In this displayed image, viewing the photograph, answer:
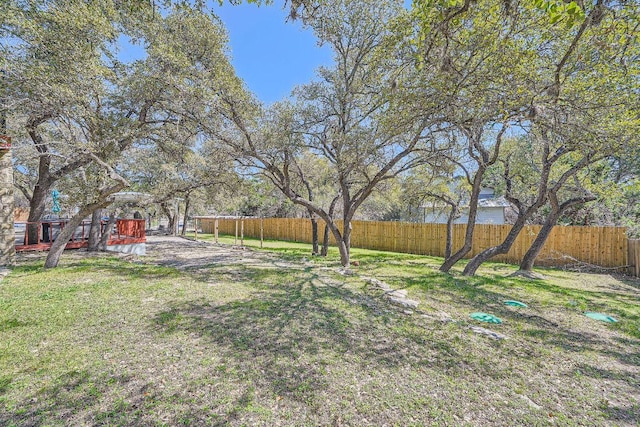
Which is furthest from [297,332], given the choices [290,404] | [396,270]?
[396,270]

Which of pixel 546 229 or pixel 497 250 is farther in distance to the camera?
pixel 546 229

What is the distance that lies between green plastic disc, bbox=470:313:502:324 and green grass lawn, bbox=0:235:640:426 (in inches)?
5.1

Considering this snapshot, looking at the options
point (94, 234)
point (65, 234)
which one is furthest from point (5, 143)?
point (94, 234)

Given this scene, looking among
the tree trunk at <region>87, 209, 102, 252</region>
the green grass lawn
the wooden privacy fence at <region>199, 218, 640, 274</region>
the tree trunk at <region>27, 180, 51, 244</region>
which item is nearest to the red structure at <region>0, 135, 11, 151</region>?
the tree trunk at <region>27, 180, 51, 244</region>

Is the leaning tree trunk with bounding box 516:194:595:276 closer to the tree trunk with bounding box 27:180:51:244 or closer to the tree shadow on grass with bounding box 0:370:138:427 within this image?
the tree shadow on grass with bounding box 0:370:138:427

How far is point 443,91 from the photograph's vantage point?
4.38m

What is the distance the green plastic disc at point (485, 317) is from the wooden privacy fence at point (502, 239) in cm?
787

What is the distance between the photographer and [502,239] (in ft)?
39.8

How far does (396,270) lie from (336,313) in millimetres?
4752

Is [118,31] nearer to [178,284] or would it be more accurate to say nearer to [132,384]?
[178,284]

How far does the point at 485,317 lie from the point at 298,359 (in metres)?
3.01

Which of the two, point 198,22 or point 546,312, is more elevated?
point 198,22

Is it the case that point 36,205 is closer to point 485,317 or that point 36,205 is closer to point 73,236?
point 73,236

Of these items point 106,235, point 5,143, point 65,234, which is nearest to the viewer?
point 65,234
